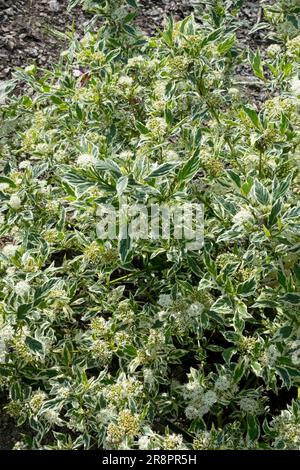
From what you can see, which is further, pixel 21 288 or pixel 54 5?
pixel 54 5

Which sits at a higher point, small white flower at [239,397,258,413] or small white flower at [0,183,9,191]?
small white flower at [0,183,9,191]

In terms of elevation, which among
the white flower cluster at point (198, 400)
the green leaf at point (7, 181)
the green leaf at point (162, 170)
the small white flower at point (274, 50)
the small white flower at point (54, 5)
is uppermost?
the small white flower at point (54, 5)

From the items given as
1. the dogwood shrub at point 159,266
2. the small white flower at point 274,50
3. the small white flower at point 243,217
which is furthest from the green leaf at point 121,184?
the small white flower at point 274,50

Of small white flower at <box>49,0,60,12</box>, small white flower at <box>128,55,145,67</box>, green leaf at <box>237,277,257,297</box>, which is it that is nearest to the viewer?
green leaf at <box>237,277,257,297</box>

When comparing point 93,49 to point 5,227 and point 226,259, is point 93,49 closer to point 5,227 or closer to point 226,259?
point 5,227

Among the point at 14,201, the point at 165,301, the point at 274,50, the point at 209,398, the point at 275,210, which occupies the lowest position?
the point at 209,398

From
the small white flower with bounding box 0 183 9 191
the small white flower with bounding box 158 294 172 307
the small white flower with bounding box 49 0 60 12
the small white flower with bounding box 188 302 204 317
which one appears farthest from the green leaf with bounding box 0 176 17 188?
the small white flower with bounding box 49 0 60 12

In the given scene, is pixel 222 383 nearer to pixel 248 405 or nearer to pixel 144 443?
pixel 248 405

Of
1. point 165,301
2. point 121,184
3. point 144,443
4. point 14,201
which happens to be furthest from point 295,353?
point 14,201

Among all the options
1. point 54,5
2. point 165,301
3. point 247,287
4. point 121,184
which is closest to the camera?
point 121,184

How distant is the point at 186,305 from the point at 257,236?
1.19 feet

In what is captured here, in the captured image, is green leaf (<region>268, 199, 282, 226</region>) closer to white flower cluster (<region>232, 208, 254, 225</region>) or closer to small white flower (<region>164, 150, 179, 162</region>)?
white flower cluster (<region>232, 208, 254, 225</region>)

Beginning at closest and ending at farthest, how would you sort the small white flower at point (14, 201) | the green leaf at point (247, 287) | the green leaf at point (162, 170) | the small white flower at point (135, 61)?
the green leaf at point (162, 170) → the green leaf at point (247, 287) → the small white flower at point (14, 201) → the small white flower at point (135, 61)

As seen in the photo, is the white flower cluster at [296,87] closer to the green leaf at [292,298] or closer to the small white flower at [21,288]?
the green leaf at [292,298]
